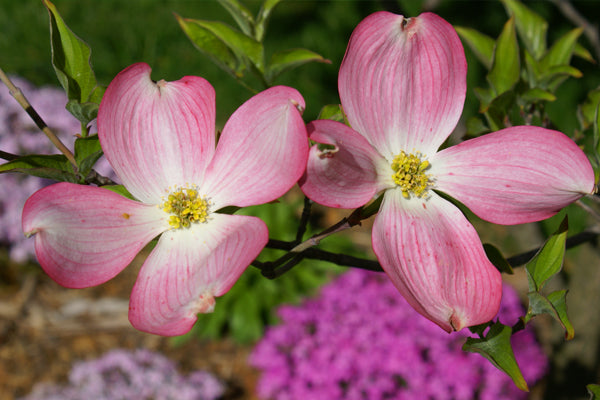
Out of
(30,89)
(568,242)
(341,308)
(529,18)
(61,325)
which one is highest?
(529,18)

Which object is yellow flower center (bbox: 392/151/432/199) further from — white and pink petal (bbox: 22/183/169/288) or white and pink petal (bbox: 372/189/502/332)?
white and pink petal (bbox: 22/183/169/288)

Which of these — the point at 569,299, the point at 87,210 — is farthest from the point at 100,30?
the point at 87,210

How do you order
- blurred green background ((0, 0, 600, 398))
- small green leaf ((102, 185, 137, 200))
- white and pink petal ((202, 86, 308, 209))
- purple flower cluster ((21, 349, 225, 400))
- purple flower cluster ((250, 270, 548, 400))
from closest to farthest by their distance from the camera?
white and pink petal ((202, 86, 308, 209))
small green leaf ((102, 185, 137, 200))
purple flower cluster ((250, 270, 548, 400))
purple flower cluster ((21, 349, 225, 400))
blurred green background ((0, 0, 600, 398))

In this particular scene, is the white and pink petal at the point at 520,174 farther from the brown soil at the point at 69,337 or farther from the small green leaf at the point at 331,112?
the brown soil at the point at 69,337

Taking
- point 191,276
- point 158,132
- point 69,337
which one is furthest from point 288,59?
point 69,337

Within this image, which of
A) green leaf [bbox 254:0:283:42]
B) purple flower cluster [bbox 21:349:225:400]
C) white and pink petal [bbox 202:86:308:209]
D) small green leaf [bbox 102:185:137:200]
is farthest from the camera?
purple flower cluster [bbox 21:349:225:400]

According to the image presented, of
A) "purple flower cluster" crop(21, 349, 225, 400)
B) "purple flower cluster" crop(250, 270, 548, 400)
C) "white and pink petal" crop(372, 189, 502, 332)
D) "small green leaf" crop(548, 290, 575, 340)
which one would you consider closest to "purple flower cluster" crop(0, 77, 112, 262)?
"purple flower cluster" crop(21, 349, 225, 400)

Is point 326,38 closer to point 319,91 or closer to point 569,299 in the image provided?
point 319,91
